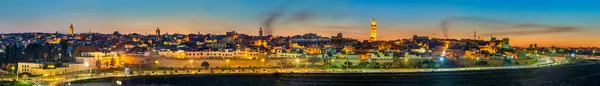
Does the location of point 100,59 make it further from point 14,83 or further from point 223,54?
point 14,83

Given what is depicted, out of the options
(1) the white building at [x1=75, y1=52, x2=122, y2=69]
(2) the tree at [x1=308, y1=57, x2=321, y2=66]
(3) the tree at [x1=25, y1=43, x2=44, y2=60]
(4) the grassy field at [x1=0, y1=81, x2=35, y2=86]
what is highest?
(3) the tree at [x1=25, y1=43, x2=44, y2=60]

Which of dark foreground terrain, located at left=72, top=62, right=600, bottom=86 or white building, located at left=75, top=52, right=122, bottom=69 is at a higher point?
white building, located at left=75, top=52, right=122, bottom=69

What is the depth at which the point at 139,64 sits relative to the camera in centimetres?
3897

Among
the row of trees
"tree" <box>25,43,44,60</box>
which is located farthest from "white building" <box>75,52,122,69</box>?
"tree" <box>25,43,44,60</box>

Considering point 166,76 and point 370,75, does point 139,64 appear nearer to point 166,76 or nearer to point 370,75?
point 166,76

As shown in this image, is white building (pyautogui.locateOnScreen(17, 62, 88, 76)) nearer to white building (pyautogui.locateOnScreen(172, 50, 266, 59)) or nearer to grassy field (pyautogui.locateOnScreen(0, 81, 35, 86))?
grassy field (pyautogui.locateOnScreen(0, 81, 35, 86))

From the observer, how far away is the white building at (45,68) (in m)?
29.8

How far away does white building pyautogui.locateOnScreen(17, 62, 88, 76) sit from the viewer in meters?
29.8

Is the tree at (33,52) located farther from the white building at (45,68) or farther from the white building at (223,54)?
the white building at (223,54)

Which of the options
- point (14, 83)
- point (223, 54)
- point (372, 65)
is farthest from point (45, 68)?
point (372, 65)

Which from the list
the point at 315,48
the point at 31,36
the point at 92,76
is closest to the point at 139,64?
the point at 92,76

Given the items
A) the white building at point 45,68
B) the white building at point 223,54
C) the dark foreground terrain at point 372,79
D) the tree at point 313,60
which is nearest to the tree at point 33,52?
the white building at point 45,68

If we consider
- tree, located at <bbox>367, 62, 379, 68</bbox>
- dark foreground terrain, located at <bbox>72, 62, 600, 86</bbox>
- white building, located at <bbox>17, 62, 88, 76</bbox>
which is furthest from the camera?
tree, located at <bbox>367, 62, 379, 68</bbox>

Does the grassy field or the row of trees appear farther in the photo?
the row of trees
